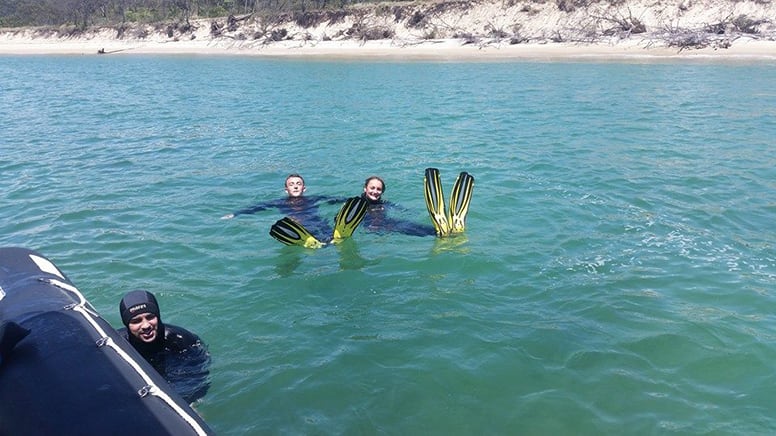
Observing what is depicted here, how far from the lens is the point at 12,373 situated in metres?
3.88

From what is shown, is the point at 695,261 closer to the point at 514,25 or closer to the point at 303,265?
the point at 303,265

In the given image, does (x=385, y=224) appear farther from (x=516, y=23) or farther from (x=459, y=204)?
(x=516, y=23)

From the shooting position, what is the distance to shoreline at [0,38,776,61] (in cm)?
3747

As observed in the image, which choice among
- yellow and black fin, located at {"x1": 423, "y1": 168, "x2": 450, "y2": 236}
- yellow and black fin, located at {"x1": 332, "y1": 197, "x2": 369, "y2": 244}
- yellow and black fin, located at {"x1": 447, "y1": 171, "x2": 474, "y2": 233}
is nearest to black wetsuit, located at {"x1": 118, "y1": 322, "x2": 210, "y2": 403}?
yellow and black fin, located at {"x1": 332, "y1": 197, "x2": 369, "y2": 244}

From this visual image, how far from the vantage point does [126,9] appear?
8762 cm

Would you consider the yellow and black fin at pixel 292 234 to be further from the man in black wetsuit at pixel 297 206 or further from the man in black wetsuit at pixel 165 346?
the man in black wetsuit at pixel 165 346

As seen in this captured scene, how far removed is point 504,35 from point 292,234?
43.7 m

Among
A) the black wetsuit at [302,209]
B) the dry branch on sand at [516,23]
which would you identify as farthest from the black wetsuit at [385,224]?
the dry branch on sand at [516,23]

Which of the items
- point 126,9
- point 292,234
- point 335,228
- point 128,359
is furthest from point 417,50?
point 126,9

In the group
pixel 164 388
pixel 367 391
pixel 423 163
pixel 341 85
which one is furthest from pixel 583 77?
pixel 164 388

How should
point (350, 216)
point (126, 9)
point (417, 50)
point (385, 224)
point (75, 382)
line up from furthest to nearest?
point (126, 9) < point (417, 50) < point (385, 224) < point (350, 216) < point (75, 382)

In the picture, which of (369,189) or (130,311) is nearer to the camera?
(130,311)

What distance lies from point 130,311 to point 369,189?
5.48m

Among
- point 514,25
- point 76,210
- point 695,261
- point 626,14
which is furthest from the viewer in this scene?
point 514,25
